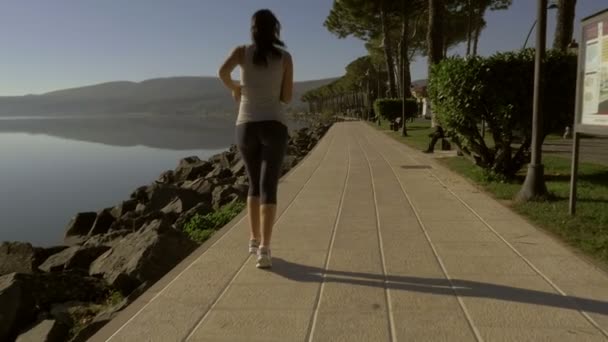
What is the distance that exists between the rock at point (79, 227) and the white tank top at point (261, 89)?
21.3ft

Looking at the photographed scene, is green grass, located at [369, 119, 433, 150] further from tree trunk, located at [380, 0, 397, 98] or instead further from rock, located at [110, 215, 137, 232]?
rock, located at [110, 215, 137, 232]

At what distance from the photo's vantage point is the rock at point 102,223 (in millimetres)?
9398

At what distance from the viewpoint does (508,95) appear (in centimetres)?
810

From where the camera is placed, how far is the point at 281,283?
3787mm

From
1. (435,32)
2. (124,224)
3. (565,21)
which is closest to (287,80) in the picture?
(124,224)

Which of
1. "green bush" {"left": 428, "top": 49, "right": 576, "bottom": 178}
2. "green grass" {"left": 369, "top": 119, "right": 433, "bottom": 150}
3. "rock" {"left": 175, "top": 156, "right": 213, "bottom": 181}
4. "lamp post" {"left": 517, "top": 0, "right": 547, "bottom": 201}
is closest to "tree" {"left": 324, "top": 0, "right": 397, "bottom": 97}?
"green grass" {"left": 369, "top": 119, "right": 433, "bottom": 150}

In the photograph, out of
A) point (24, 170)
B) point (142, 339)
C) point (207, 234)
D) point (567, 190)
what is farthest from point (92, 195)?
point (142, 339)

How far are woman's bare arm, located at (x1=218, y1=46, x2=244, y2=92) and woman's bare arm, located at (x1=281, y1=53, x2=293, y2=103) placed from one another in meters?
0.34

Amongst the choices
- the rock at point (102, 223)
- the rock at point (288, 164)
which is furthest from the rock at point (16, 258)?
the rock at point (288, 164)

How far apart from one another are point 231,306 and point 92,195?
13.5 m

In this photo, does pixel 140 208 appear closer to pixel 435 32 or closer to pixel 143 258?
pixel 143 258

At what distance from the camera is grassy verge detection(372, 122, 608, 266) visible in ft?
15.9

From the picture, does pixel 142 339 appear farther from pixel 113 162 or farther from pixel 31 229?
pixel 113 162

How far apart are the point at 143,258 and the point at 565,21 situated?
1618 centimetres
